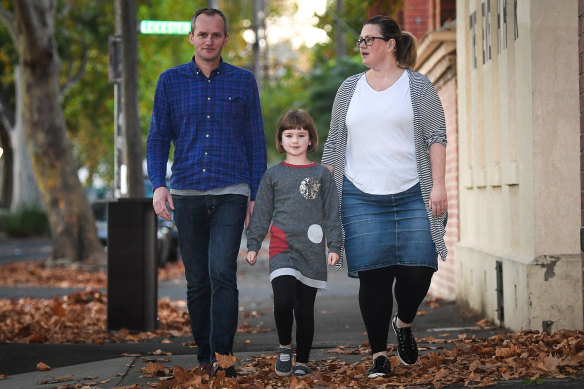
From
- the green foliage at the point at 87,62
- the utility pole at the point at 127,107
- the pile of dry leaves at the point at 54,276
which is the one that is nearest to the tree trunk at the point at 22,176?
the green foliage at the point at 87,62

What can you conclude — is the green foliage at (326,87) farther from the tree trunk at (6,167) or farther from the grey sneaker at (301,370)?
the grey sneaker at (301,370)

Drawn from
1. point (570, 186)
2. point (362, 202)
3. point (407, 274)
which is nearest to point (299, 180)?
point (362, 202)

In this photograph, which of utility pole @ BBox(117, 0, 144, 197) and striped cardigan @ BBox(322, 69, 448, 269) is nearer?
striped cardigan @ BBox(322, 69, 448, 269)

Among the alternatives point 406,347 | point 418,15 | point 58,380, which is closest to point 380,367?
point 406,347

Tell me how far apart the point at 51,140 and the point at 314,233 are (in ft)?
52.1

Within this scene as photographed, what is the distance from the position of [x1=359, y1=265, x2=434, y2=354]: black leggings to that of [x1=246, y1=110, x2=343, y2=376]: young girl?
25 centimetres

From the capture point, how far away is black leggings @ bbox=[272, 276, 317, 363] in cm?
597

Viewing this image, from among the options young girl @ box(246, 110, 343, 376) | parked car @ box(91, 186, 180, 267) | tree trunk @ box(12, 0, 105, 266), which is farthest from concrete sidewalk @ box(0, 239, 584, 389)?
parked car @ box(91, 186, 180, 267)

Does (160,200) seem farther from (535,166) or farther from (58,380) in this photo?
(535,166)

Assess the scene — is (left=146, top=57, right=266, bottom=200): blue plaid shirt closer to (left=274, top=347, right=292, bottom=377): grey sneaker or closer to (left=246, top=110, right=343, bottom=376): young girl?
(left=246, top=110, right=343, bottom=376): young girl

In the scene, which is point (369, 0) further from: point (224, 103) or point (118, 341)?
point (224, 103)

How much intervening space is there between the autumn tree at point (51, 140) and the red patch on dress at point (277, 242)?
15.3 m

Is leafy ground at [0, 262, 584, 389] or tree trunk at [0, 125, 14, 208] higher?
tree trunk at [0, 125, 14, 208]

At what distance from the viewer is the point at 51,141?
2100cm
